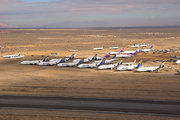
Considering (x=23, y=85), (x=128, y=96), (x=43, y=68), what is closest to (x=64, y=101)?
(x=128, y=96)

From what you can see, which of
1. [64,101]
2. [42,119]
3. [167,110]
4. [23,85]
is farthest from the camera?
[23,85]

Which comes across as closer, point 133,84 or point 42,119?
point 42,119

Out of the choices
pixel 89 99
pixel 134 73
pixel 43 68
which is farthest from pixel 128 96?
pixel 43 68

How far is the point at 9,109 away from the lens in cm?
3997

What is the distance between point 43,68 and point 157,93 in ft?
175

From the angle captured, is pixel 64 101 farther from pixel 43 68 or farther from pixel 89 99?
pixel 43 68

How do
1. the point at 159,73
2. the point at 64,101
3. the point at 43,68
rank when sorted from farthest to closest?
the point at 43,68 < the point at 159,73 < the point at 64,101

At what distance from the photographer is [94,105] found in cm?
4116

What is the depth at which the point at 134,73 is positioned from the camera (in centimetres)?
7231

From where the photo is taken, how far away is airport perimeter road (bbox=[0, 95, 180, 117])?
38.6 m

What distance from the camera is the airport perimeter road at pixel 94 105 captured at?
38594 mm

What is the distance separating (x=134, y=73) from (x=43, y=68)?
41233 mm

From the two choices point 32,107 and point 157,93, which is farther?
point 157,93

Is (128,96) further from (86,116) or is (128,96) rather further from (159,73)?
(159,73)
